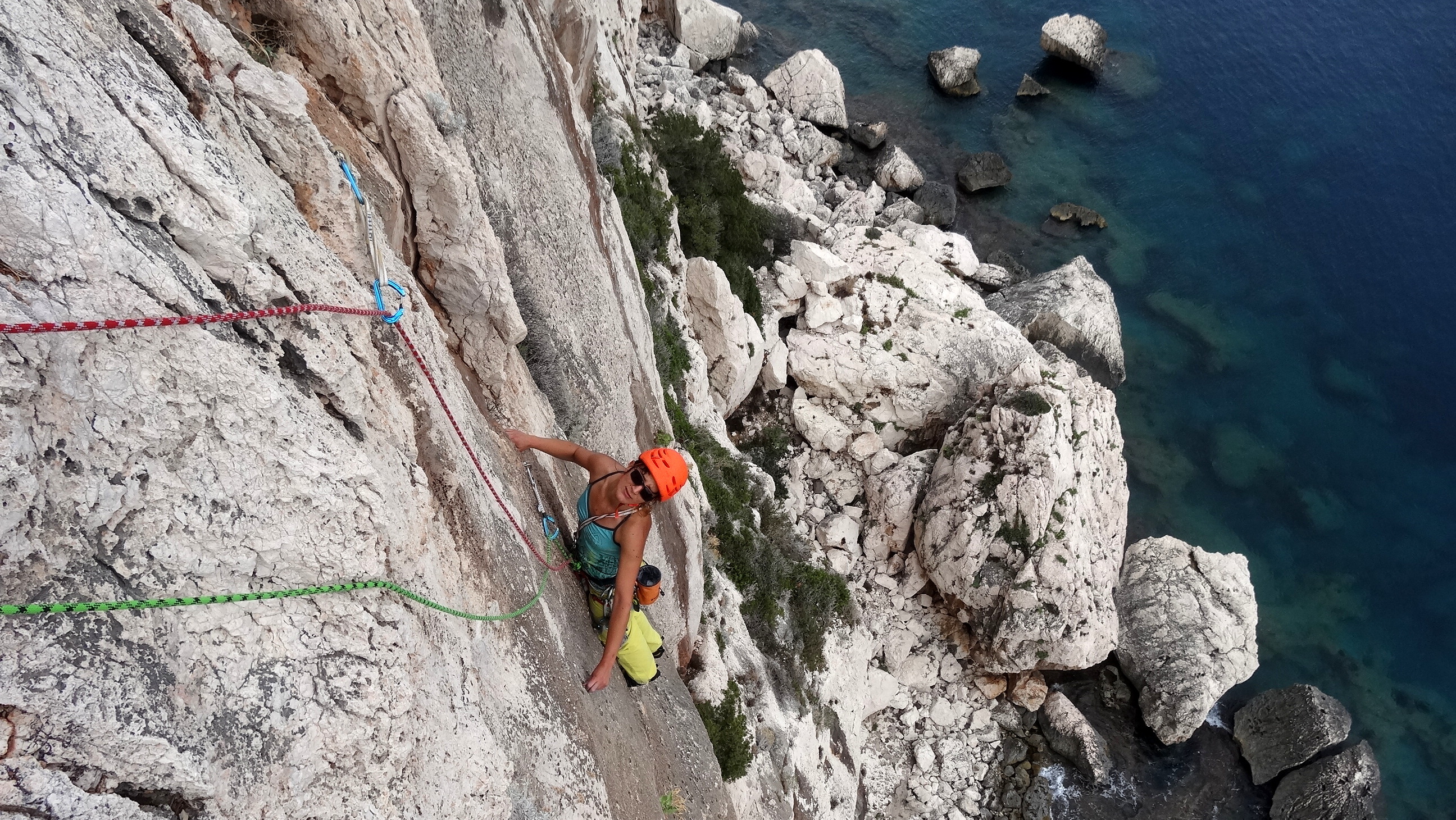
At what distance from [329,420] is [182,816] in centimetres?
202

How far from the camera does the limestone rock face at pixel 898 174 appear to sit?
102ft

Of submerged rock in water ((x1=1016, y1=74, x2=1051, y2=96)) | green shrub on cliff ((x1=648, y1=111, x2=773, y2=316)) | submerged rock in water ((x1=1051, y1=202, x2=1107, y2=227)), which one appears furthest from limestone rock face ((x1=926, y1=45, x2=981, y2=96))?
green shrub on cliff ((x1=648, y1=111, x2=773, y2=316))

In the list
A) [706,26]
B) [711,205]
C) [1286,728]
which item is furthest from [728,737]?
[706,26]

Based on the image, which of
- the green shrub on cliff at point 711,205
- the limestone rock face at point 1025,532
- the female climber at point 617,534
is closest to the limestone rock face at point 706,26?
the green shrub on cliff at point 711,205

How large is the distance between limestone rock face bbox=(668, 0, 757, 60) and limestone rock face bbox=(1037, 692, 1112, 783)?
26825mm

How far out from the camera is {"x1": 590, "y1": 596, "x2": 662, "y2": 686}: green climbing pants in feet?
24.1

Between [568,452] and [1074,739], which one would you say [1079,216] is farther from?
[568,452]

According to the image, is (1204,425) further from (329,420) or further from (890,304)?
(329,420)

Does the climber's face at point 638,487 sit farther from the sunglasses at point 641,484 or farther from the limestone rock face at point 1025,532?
the limestone rock face at point 1025,532

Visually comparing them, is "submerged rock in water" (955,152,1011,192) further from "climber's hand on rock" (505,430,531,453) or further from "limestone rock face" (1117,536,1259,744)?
"climber's hand on rock" (505,430,531,453)

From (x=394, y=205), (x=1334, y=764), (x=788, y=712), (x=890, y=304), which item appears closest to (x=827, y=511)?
(x=890, y=304)

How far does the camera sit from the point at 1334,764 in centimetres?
2000

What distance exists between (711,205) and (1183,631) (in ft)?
55.4

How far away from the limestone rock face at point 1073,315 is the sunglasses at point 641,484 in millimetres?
21410
